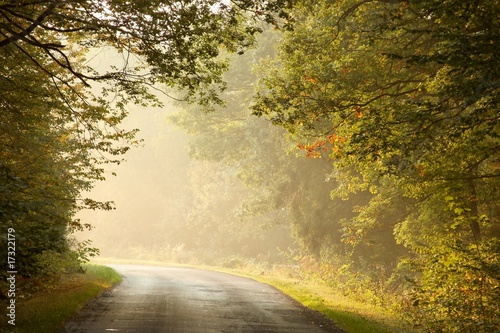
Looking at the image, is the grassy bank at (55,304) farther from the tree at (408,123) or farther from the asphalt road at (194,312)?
the tree at (408,123)

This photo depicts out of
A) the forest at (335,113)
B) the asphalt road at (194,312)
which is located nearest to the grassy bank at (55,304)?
the asphalt road at (194,312)

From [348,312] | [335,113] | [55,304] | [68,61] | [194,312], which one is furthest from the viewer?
[335,113]

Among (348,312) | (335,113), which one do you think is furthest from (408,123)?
(348,312)

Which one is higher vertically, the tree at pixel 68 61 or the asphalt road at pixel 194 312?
the tree at pixel 68 61

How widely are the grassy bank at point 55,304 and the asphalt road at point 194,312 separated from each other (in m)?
0.33

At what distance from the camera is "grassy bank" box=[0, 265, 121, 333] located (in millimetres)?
11055

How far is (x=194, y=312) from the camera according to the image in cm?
1447

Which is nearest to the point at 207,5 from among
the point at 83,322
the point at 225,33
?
the point at 225,33

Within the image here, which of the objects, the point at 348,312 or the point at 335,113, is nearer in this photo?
the point at 348,312

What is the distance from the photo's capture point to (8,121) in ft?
43.4

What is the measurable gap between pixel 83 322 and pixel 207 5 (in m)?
7.47

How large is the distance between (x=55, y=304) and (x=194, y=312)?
3569 millimetres

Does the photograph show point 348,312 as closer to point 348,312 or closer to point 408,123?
point 348,312

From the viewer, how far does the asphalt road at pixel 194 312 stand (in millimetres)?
12070
